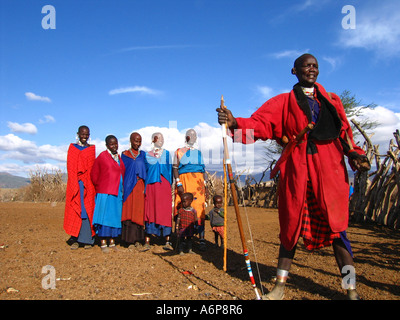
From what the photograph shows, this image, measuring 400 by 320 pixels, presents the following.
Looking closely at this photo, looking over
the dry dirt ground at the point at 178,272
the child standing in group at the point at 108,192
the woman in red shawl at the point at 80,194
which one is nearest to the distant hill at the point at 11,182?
the woman in red shawl at the point at 80,194

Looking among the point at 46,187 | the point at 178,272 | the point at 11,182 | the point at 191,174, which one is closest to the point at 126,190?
the point at 191,174

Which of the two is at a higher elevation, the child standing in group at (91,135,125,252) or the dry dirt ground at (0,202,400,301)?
the child standing in group at (91,135,125,252)

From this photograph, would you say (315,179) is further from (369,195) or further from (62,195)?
(62,195)

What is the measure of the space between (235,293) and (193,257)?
1.94 m

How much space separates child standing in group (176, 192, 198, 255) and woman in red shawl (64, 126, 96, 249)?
5.81 ft

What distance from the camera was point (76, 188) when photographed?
5.94 metres

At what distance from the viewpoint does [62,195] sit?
16.5m

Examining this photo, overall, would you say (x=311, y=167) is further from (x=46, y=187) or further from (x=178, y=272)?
(x=46, y=187)

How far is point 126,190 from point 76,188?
3.06ft

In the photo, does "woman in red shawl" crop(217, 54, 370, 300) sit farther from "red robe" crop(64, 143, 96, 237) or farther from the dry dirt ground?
"red robe" crop(64, 143, 96, 237)

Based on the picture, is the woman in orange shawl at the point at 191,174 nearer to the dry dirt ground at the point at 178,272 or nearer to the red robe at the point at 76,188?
the dry dirt ground at the point at 178,272

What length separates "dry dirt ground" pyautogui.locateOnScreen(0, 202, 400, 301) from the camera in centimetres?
337

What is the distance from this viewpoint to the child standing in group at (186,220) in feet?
17.8

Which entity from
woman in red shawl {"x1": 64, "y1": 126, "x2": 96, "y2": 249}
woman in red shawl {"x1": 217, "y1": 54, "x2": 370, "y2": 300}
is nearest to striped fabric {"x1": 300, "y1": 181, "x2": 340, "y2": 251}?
woman in red shawl {"x1": 217, "y1": 54, "x2": 370, "y2": 300}
